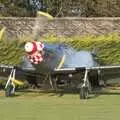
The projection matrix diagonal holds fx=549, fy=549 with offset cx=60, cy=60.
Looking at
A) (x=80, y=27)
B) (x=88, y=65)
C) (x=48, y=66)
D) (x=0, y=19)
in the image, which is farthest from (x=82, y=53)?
(x=0, y=19)

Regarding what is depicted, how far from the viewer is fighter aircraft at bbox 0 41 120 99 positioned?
16234 millimetres

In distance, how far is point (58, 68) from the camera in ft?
55.7

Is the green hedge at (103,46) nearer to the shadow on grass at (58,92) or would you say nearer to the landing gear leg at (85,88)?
the shadow on grass at (58,92)

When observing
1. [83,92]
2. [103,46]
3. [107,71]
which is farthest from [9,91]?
[103,46]

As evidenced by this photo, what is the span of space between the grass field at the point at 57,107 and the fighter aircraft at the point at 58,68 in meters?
0.50

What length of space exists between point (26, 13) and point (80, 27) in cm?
859

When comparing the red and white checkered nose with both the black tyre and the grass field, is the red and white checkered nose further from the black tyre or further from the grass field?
the black tyre

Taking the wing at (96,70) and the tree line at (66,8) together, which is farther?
the tree line at (66,8)

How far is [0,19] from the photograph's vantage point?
2112 centimetres

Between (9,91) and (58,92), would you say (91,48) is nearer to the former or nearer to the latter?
(58,92)

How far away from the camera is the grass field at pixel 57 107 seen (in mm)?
12289

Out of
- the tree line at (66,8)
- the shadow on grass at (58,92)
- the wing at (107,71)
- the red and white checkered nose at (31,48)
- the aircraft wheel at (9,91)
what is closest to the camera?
the red and white checkered nose at (31,48)

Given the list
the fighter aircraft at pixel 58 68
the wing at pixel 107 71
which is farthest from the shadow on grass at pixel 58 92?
the wing at pixel 107 71

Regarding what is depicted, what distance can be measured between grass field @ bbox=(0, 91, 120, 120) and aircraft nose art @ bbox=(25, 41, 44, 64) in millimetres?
1203
